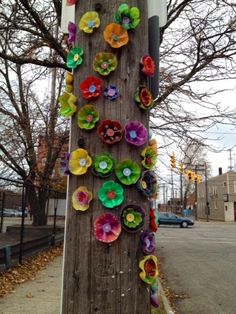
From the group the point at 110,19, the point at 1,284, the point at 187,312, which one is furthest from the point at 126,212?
the point at 1,284

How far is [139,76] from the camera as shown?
2.35 meters

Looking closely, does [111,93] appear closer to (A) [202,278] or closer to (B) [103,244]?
(B) [103,244]

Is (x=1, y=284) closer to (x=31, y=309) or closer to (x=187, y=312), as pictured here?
(x=31, y=309)

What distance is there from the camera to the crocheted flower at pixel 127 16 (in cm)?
231

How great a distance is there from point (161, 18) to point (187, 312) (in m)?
5.97

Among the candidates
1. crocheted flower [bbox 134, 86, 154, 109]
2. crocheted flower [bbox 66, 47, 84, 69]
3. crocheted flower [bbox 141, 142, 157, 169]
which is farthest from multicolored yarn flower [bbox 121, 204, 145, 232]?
crocheted flower [bbox 66, 47, 84, 69]

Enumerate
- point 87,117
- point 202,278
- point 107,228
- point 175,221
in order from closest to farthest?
point 107,228 → point 87,117 → point 202,278 → point 175,221

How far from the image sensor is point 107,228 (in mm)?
2123

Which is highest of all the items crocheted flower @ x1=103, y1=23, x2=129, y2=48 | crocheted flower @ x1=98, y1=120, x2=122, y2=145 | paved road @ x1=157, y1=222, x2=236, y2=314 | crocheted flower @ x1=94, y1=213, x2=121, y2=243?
crocheted flower @ x1=103, y1=23, x2=129, y2=48

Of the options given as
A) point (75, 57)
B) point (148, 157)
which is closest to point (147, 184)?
point (148, 157)

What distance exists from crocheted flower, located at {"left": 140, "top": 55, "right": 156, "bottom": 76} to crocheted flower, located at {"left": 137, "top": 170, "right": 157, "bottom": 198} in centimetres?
51

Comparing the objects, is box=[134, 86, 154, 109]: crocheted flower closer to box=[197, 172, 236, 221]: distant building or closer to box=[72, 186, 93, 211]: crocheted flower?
box=[72, 186, 93, 211]: crocheted flower

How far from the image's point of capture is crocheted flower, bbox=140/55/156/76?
7.66ft

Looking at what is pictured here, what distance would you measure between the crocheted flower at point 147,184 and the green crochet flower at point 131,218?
0.36 feet
